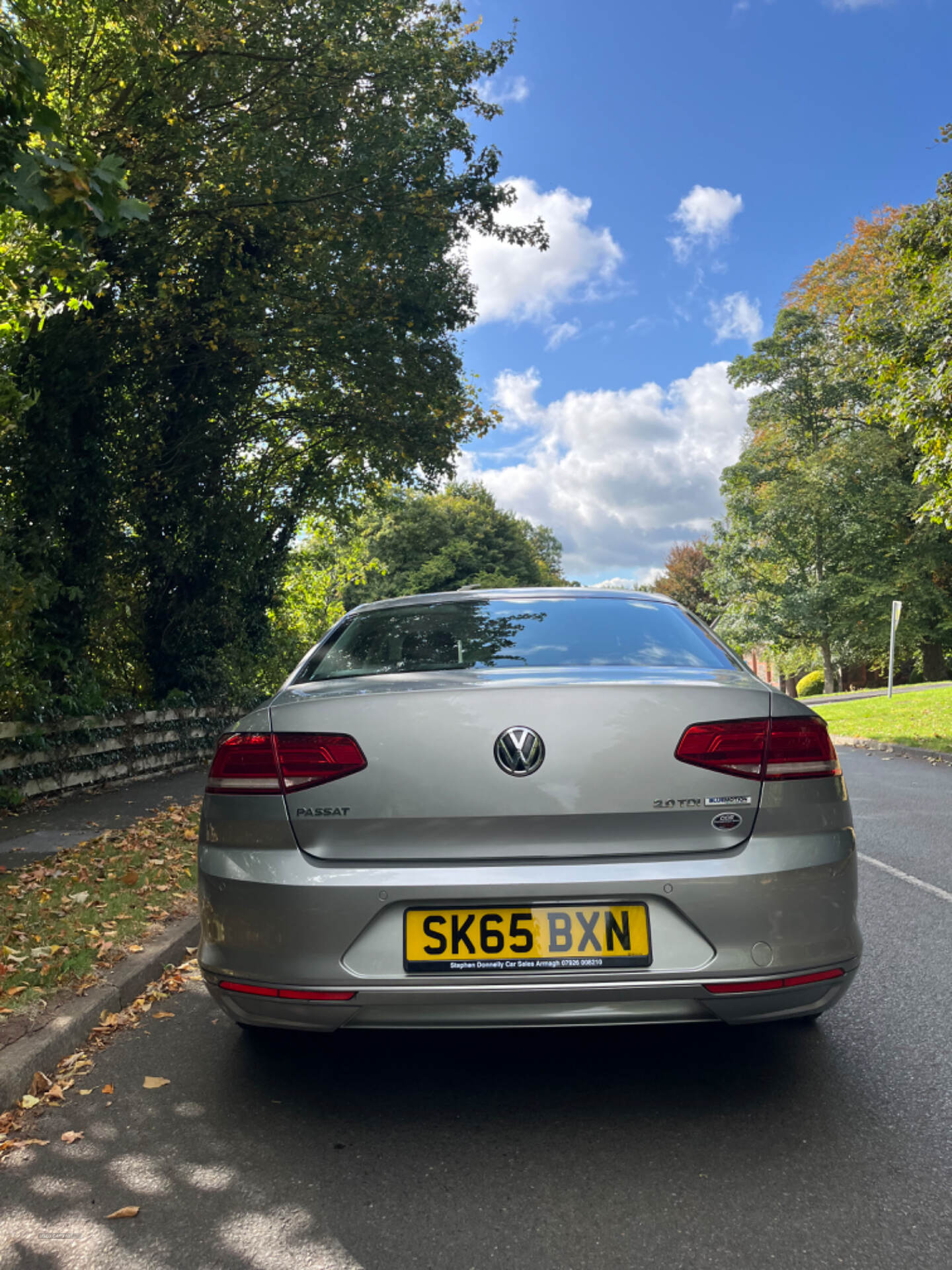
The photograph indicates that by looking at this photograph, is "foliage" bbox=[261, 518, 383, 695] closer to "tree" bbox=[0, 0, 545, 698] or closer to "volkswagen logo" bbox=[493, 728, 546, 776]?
"tree" bbox=[0, 0, 545, 698]

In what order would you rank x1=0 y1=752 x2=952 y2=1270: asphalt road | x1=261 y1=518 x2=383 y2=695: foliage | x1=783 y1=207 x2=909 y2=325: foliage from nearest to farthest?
x1=0 y1=752 x2=952 y2=1270: asphalt road < x1=261 y1=518 x2=383 y2=695: foliage < x1=783 y1=207 x2=909 y2=325: foliage

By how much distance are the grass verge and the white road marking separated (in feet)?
14.5

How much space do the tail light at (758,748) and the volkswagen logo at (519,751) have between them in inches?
15.6

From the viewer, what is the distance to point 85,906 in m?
5.80

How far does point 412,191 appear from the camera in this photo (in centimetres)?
1296

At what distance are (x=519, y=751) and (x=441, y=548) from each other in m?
57.4

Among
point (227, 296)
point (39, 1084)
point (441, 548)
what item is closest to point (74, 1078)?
point (39, 1084)

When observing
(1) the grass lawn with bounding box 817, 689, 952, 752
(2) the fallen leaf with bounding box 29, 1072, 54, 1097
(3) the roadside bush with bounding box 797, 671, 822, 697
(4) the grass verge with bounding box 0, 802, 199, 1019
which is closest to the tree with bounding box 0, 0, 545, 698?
(4) the grass verge with bounding box 0, 802, 199, 1019

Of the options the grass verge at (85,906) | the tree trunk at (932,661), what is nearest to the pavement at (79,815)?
the grass verge at (85,906)

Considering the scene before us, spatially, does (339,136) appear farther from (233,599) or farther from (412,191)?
(233,599)

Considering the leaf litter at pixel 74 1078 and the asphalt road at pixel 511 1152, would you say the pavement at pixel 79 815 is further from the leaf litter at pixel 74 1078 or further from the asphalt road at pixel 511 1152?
the asphalt road at pixel 511 1152

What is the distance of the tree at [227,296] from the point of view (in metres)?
10.6

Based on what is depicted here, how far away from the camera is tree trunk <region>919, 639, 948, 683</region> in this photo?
3978cm

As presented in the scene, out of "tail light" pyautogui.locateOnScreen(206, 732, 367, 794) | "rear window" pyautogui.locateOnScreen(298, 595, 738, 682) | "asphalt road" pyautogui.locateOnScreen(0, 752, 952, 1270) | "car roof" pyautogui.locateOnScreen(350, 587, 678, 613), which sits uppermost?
"car roof" pyautogui.locateOnScreen(350, 587, 678, 613)
